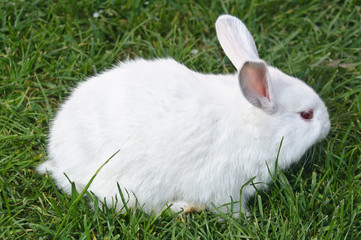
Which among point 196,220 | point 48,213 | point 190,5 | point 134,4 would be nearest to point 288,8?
point 190,5

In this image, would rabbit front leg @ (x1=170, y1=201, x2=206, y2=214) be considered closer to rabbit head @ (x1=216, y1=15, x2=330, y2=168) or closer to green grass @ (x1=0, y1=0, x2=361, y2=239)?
green grass @ (x1=0, y1=0, x2=361, y2=239)

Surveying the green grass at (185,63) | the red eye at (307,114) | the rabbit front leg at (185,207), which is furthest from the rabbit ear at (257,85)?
the rabbit front leg at (185,207)

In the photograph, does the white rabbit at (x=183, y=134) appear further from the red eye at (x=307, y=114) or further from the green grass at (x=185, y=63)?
the green grass at (x=185, y=63)

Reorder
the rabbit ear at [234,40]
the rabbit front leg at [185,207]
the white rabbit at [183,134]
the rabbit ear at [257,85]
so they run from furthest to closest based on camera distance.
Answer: the rabbit ear at [234,40] < the rabbit front leg at [185,207] < the white rabbit at [183,134] < the rabbit ear at [257,85]

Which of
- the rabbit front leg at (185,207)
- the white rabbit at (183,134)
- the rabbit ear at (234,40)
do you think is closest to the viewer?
the white rabbit at (183,134)

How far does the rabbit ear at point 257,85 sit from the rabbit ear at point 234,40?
29 centimetres

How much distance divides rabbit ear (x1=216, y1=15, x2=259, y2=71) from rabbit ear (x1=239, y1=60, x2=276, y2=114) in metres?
0.29

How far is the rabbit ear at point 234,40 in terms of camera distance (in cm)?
364

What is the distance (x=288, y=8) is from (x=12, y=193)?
2734 millimetres

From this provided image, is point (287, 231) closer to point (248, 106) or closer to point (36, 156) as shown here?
point (248, 106)

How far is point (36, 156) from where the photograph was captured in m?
3.93


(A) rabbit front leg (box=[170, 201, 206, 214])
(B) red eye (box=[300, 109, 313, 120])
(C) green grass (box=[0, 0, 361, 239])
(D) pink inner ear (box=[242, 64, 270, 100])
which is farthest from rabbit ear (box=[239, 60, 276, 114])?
(A) rabbit front leg (box=[170, 201, 206, 214])

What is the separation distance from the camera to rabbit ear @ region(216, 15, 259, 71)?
364cm

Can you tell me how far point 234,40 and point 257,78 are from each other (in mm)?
412
